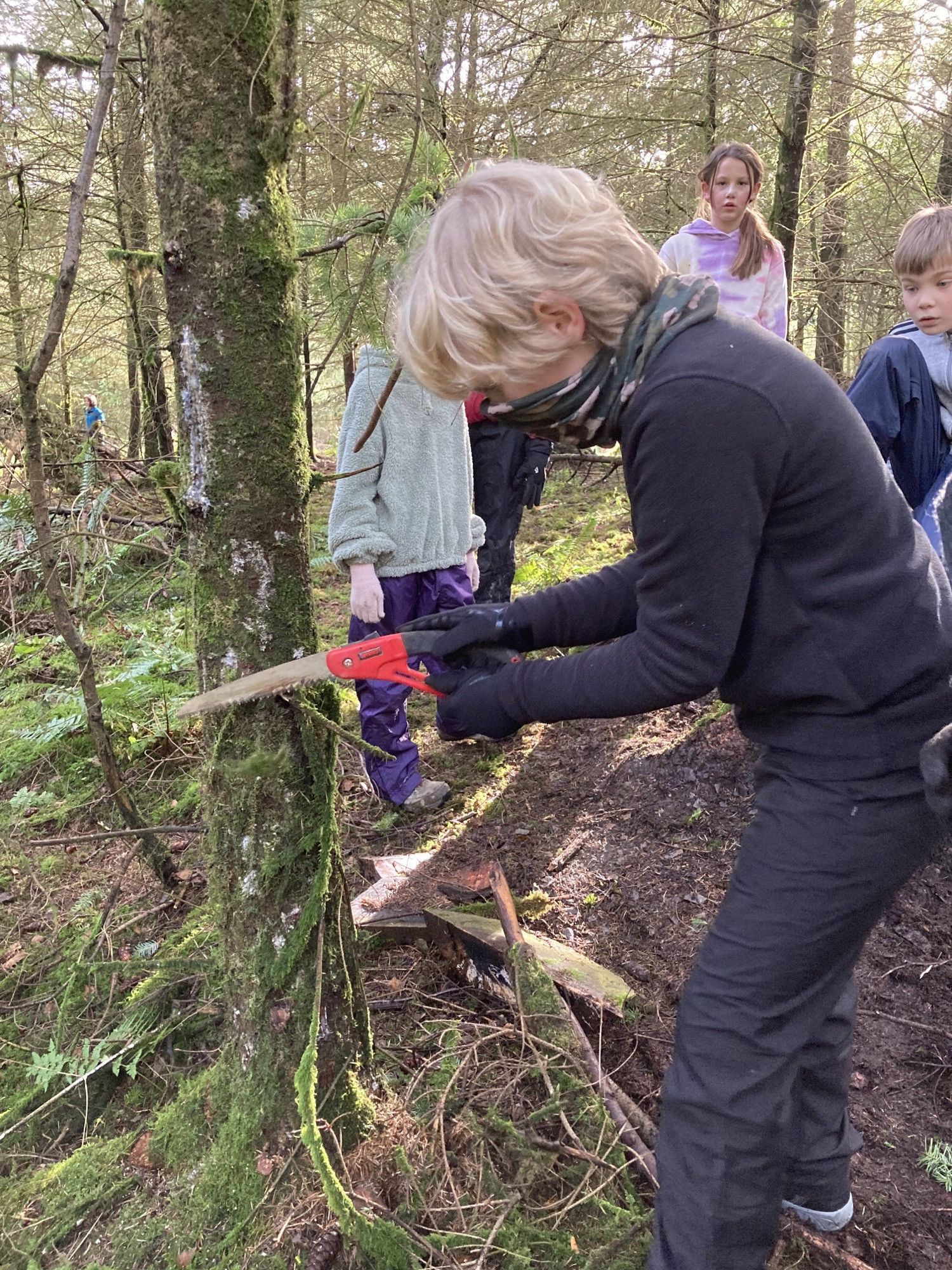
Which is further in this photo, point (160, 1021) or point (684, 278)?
point (160, 1021)

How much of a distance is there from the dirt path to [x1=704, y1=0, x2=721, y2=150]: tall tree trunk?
4675 mm

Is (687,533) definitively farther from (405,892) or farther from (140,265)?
(405,892)

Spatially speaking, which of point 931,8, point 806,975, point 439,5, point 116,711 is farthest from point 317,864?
point 931,8

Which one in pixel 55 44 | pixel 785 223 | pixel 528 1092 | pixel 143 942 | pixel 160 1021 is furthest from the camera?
pixel 55 44

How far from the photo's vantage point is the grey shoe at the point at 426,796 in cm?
364

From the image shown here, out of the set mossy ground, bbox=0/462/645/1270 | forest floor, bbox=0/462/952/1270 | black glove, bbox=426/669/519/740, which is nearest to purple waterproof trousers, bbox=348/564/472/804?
forest floor, bbox=0/462/952/1270

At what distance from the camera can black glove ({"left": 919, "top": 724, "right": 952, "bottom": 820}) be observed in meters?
→ 1.31

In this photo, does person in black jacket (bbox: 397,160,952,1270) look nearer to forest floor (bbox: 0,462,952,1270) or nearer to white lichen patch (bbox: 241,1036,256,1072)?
forest floor (bbox: 0,462,952,1270)

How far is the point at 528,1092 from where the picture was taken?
6.72 feet

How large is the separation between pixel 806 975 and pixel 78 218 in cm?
233

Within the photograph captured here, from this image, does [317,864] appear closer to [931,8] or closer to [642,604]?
[642,604]

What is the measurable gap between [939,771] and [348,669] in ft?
3.85

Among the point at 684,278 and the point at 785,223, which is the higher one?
the point at 785,223

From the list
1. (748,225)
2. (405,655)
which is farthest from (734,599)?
(748,225)
